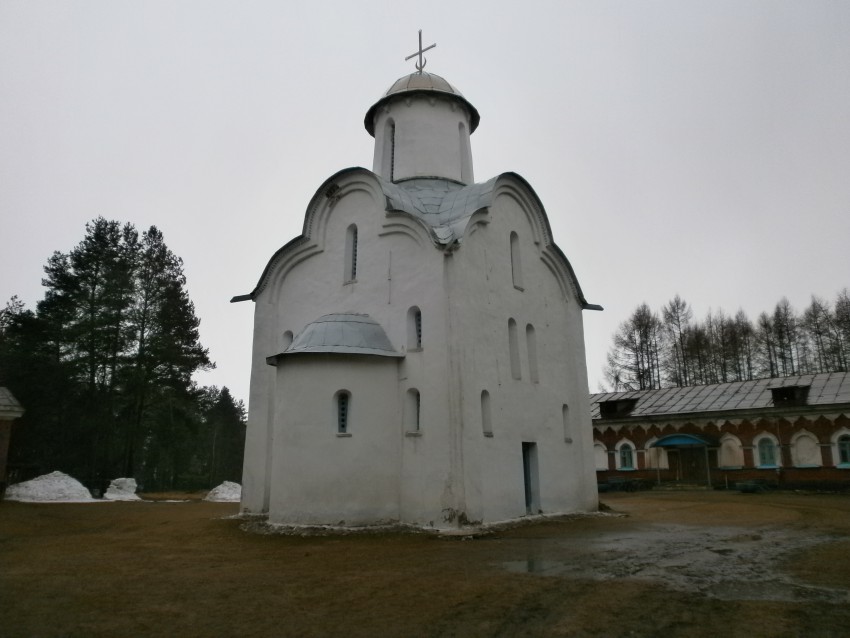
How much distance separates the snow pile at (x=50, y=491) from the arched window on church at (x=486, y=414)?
16158mm

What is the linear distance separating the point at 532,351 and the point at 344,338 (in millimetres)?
5212

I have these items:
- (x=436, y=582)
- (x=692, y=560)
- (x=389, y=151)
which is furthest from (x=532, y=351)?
(x=436, y=582)

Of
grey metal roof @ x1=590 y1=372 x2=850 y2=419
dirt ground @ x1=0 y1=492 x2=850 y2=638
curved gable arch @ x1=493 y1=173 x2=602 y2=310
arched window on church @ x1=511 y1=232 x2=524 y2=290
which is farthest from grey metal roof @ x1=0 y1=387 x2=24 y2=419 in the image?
grey metal roof @ x1=590 y1=372 x2=850 y2=419

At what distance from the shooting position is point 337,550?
31.2 ft

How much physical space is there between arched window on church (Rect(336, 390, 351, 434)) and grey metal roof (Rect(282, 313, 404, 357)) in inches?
36.9

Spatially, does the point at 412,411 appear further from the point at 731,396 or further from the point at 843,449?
the point at 731,396

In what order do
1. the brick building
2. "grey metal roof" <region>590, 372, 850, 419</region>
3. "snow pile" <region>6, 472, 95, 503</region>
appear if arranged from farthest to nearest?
"grey metal roof" <region>590, 372, 850, 419</region>
the brick building
"snow pile" <region>6, 472, 95, 503</region>

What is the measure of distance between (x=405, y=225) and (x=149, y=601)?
30.2 ft

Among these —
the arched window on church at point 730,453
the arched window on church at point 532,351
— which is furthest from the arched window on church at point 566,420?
the arched window on church at point 730,453

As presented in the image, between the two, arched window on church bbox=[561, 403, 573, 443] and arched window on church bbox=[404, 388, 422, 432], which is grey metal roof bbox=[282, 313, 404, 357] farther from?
arched window on church bbox=[561, 403, 573, 443]

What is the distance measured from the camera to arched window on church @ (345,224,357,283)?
14.5 meters

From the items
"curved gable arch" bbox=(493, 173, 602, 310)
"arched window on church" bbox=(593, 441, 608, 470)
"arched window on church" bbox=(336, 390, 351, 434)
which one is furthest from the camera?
"arched window on church" bbox=(593, 441, 608, 470)

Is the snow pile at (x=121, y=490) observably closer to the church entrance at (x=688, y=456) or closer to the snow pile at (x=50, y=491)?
the snow pile at (x=50, y=491)

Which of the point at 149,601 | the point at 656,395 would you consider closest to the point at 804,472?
the point at 656,395
